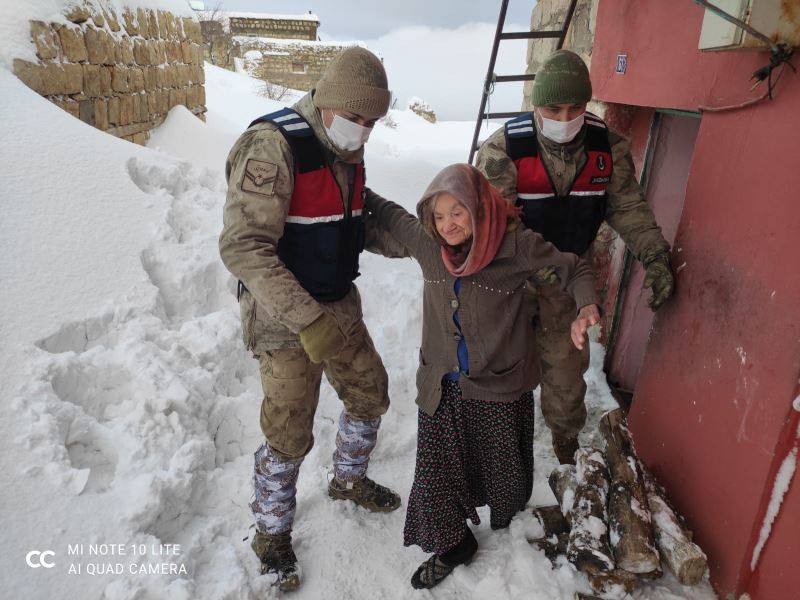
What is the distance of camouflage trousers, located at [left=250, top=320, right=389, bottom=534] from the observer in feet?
7.29

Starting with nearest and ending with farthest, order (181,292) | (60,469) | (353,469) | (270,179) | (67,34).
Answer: (270,179)
(60,469)
(353,469)
(181,292)
(67,34)

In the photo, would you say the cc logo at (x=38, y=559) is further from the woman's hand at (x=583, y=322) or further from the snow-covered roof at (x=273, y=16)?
the snow-covered roof at (x=273, y=16)

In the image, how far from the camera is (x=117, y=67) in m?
5.29

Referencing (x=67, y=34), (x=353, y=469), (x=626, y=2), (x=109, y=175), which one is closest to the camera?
(x=353, y=469)

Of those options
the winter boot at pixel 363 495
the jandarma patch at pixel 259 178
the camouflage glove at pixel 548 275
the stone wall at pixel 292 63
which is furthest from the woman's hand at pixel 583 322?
the stone wall at pixel 292 63

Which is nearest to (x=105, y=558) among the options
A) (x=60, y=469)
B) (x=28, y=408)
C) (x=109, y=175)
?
(x=60, y=469)

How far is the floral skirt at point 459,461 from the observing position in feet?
7.27

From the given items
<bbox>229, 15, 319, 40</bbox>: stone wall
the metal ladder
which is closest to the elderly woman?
the metal ladder

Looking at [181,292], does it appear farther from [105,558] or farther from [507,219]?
[507,219]

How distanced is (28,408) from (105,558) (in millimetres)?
795

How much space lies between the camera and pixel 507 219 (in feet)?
6.75

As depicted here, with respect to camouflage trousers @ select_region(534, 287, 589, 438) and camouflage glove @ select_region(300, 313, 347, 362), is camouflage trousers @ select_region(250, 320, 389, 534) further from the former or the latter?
camouflage trousers @ select_region(534, 287, 589, 438)

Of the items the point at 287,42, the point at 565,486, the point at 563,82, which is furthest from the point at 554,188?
the point at 287,42

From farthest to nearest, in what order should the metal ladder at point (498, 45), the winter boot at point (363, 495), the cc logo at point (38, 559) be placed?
the metal ladder at point (498, 45), the winter boot at point (363, 495), the cc logo at point (38, 559)
